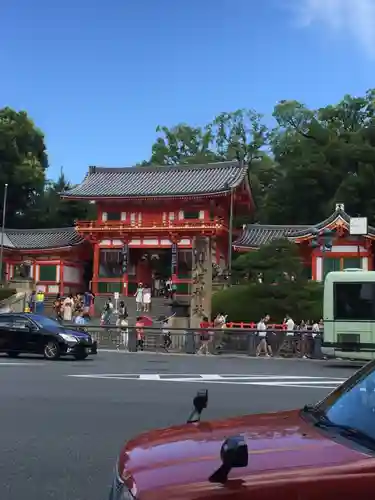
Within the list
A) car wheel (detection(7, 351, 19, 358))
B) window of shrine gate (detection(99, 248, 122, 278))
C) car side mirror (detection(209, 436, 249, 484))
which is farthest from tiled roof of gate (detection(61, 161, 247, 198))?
car side mirror (detection(209, 436, 249, 484))

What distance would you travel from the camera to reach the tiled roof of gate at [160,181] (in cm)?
4398

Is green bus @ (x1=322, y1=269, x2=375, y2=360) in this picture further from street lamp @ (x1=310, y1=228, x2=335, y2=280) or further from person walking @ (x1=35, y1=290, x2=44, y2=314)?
person walking @ (x1=35, y1=290, x2=44, y2=314)

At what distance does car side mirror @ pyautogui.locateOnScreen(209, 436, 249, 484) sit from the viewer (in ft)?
8.48

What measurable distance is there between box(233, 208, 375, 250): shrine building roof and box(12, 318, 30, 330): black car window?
2130 centimetres

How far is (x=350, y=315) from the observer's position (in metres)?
20.5

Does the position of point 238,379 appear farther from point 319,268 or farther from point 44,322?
A: point 319,268

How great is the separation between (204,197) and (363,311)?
23.9 m

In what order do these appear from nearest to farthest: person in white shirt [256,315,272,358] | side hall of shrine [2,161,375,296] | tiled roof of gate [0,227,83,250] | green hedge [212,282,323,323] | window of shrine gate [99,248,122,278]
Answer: person in white shirt [256,315,272,358], green hedge [212,282,323,323], side hall of shrine [2,161,375,296], window of shrine gate [99,248,122,278], tiled roof of gate [0,227,83,250]

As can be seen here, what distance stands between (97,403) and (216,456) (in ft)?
25.9

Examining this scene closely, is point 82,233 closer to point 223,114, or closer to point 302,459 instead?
point 223,114

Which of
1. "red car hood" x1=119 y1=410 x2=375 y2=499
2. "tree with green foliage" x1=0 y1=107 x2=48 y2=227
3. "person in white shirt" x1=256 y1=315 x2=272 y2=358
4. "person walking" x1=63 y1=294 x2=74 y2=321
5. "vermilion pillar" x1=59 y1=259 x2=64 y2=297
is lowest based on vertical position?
"person in white shirt" x1=256 y1=315 x2=272 y2=358

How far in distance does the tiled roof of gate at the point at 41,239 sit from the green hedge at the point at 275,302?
708 inches

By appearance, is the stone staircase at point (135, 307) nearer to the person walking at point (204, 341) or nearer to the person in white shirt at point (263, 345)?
the person walking at point (204, 341)

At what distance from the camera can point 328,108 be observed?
198 ft
